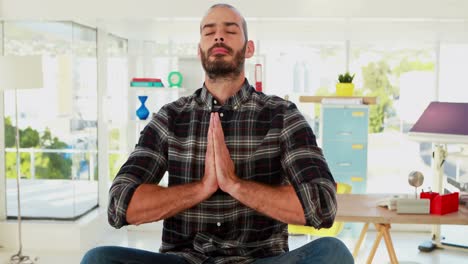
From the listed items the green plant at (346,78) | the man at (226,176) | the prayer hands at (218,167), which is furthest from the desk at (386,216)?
the green plant at (346,78)

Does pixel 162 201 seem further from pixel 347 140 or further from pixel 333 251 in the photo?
pixel 347 140

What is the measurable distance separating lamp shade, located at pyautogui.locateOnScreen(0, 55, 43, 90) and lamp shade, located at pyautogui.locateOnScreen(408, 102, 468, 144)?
125 inches

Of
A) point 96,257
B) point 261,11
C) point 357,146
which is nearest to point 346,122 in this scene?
point 357,146

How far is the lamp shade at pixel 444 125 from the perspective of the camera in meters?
4.71

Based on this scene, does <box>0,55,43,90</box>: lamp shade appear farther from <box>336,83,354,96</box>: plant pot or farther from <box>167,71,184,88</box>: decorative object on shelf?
<box>336,83,354,96</box>: plant pot

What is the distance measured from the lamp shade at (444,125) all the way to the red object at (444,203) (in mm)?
901

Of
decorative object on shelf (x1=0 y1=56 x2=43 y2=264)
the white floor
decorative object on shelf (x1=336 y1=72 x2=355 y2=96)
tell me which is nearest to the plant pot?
decorative object on shelf (x1=336 y1=72 x2=355 y2=96)

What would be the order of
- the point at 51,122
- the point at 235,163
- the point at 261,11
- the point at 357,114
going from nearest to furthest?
the point at 235,163
the point at 261,11
the point at 51,122
the point at 357,114

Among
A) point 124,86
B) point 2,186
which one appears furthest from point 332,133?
point 2,186

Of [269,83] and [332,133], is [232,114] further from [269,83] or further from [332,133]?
[269,83]

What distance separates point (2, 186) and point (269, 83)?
315cm

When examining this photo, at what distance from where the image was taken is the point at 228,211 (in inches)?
82.4

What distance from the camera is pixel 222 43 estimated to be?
215cm

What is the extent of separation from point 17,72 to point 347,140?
3.21 metres
